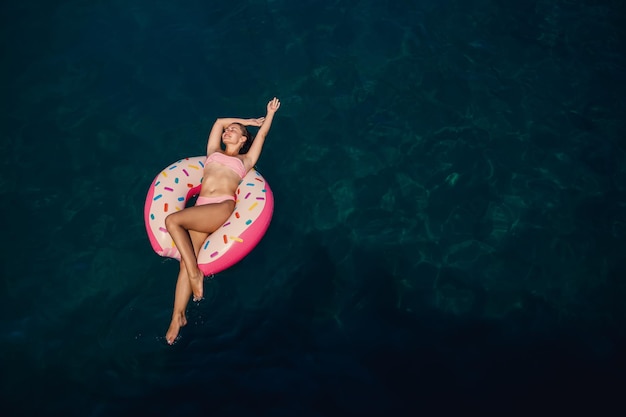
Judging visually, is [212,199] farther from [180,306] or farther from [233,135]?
[180,306]

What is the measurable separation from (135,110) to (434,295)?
5015 mm

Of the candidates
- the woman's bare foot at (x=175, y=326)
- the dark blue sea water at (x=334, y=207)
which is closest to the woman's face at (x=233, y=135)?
the dark blue sea water at (x=334, y=207)

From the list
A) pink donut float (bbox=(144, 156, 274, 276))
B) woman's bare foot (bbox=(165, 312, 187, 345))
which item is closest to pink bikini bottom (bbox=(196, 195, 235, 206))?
pink donut float (bbox=(144, 156, 274, 276))

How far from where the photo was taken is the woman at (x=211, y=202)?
16.6 ft

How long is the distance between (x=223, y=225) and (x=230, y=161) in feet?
3.02

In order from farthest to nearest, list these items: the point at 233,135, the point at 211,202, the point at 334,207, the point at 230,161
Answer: the point at 334,207 → the point at 233,135 → the point at 230,161 → the point at 211,202

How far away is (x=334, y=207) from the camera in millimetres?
6539

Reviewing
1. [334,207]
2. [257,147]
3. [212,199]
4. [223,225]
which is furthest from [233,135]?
[334,207]

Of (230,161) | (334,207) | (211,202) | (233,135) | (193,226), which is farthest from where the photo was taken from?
(334,207)

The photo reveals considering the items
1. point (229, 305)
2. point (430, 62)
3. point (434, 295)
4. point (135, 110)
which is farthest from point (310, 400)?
point (430, 62)

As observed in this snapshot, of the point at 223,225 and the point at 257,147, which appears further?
the point at 257,147

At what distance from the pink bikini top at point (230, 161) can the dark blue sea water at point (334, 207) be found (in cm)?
81

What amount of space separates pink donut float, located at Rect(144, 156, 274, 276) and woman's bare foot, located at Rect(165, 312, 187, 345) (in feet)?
1.70

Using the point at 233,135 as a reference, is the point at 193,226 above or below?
below
